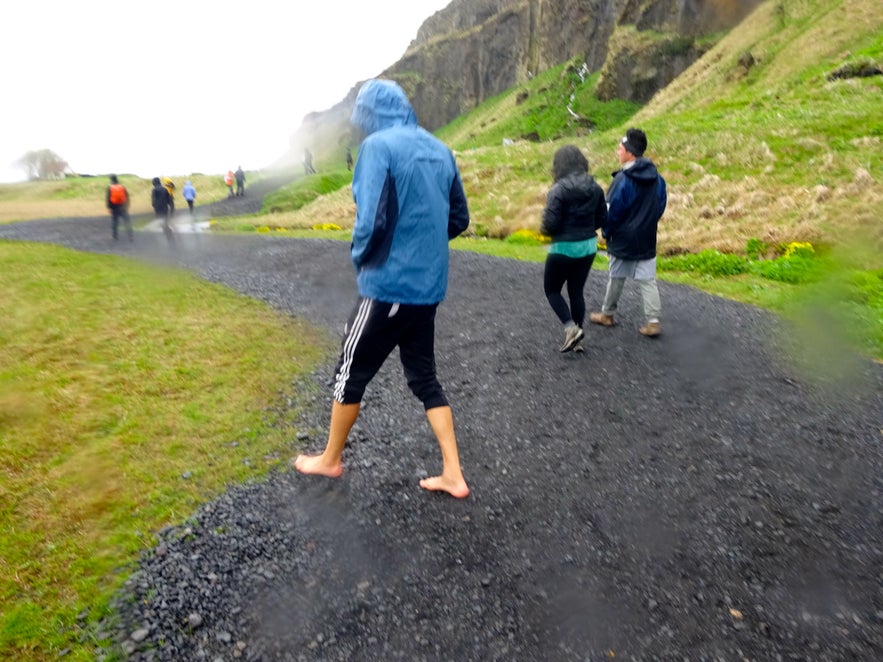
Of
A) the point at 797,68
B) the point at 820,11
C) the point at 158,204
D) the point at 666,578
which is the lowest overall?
the point at 666,578

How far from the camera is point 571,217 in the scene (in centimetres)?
608

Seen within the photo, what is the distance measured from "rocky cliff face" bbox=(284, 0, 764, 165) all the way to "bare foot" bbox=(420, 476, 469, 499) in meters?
50.5

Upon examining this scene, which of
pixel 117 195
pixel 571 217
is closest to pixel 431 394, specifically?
pixel 571 217

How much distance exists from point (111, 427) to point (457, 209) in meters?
3.74

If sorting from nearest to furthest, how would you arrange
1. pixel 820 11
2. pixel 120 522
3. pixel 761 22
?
pixel 120 522, pixel 820 11, pixel 761 22

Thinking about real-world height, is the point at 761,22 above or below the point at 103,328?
above

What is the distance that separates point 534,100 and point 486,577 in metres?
73.9

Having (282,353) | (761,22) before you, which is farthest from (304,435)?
(761,22)

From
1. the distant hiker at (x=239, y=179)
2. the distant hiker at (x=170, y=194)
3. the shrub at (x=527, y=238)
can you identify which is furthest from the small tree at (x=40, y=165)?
the shrub at (x=527, y=238)

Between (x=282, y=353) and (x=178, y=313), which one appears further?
(x=178, y=313)

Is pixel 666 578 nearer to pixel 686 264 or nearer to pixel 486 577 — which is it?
pixel 486 577

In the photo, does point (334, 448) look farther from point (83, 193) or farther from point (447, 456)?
point (83, 193)

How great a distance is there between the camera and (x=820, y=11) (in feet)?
112

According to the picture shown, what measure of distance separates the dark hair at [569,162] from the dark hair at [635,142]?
763 mm
